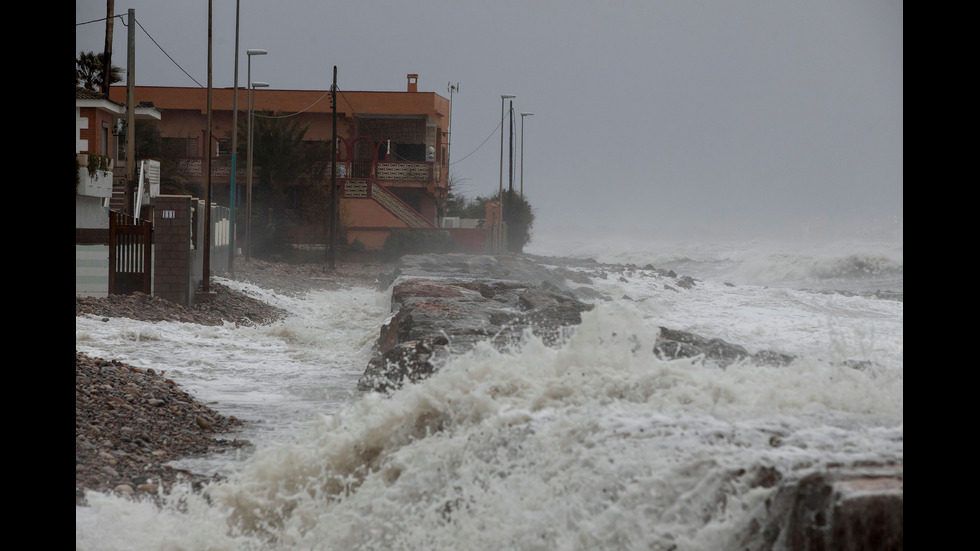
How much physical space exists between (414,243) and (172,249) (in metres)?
19.2

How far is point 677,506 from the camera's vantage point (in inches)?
140

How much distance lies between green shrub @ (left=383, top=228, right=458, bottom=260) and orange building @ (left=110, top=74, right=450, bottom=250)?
2.50 m

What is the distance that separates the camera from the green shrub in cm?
3416

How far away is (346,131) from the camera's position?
40531 millimetres

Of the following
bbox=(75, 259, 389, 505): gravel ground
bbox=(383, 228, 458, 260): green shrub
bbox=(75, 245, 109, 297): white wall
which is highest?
bbox=(383, 228, 458, 260): green shrub

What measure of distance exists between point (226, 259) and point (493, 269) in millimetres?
6723

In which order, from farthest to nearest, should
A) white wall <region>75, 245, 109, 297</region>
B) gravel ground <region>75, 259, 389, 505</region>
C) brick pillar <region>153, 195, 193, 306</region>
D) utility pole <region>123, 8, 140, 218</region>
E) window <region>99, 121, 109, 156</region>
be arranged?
window <region>99, 121, 109, 156</region> < utility pole <region>123, 8, 140, 218</region> < brick pillar <region>153, 195, 193, 306</region> < white wall <region>75, 245, 109, 297</region> < gravel ground <region>75, 259, 389, 505</region>

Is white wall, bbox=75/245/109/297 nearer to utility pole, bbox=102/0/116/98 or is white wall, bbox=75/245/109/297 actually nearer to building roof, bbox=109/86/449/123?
utility pole, bbox=102/0/116/98

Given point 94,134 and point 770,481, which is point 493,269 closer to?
point 94,134

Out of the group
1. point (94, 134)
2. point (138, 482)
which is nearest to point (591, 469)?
point (138, 482)

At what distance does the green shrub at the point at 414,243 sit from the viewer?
34.2m

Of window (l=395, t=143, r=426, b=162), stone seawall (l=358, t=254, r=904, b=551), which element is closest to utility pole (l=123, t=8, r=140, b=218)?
stone seawall (l=358, t=254, r=904, b=551)

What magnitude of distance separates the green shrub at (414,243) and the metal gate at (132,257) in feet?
63.3
